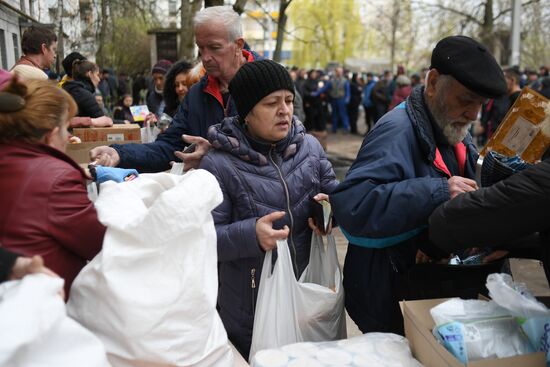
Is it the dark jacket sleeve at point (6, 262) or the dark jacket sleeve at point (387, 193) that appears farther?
the dark jacket sleeve at point (387, 193)

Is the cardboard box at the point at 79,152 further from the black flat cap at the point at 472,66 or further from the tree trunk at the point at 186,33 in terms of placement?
the tree trunk at the point at 186,33

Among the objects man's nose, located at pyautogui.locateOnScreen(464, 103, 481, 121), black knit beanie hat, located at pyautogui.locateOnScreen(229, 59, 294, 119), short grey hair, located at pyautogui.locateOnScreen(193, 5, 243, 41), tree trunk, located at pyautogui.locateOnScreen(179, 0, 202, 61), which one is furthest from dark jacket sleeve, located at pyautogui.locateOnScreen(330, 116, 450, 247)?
tree trunk, located at pyautogui.locateOnScreen(179, 0, 202, 61)

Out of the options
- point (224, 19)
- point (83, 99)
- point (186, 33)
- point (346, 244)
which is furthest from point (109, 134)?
point (186, 33)

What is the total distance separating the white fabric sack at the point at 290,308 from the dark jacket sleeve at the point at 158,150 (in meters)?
1.08

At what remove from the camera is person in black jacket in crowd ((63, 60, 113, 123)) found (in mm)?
5574

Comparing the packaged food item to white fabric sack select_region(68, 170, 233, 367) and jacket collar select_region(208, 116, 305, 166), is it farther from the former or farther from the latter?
white fabric sack select_region(68, 170, 233, 367)

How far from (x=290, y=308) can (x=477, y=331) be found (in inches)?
27.8

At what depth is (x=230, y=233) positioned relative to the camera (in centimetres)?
209

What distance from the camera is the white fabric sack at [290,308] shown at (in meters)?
2.02

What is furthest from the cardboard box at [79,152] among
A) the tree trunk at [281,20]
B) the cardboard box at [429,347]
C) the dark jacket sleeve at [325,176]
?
the tree trunk at [281,20]

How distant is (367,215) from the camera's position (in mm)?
1904

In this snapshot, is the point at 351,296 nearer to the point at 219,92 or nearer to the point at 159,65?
the point at 219,92

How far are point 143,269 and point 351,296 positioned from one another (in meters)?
1.02

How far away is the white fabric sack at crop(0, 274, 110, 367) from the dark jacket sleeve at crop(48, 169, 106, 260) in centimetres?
25
